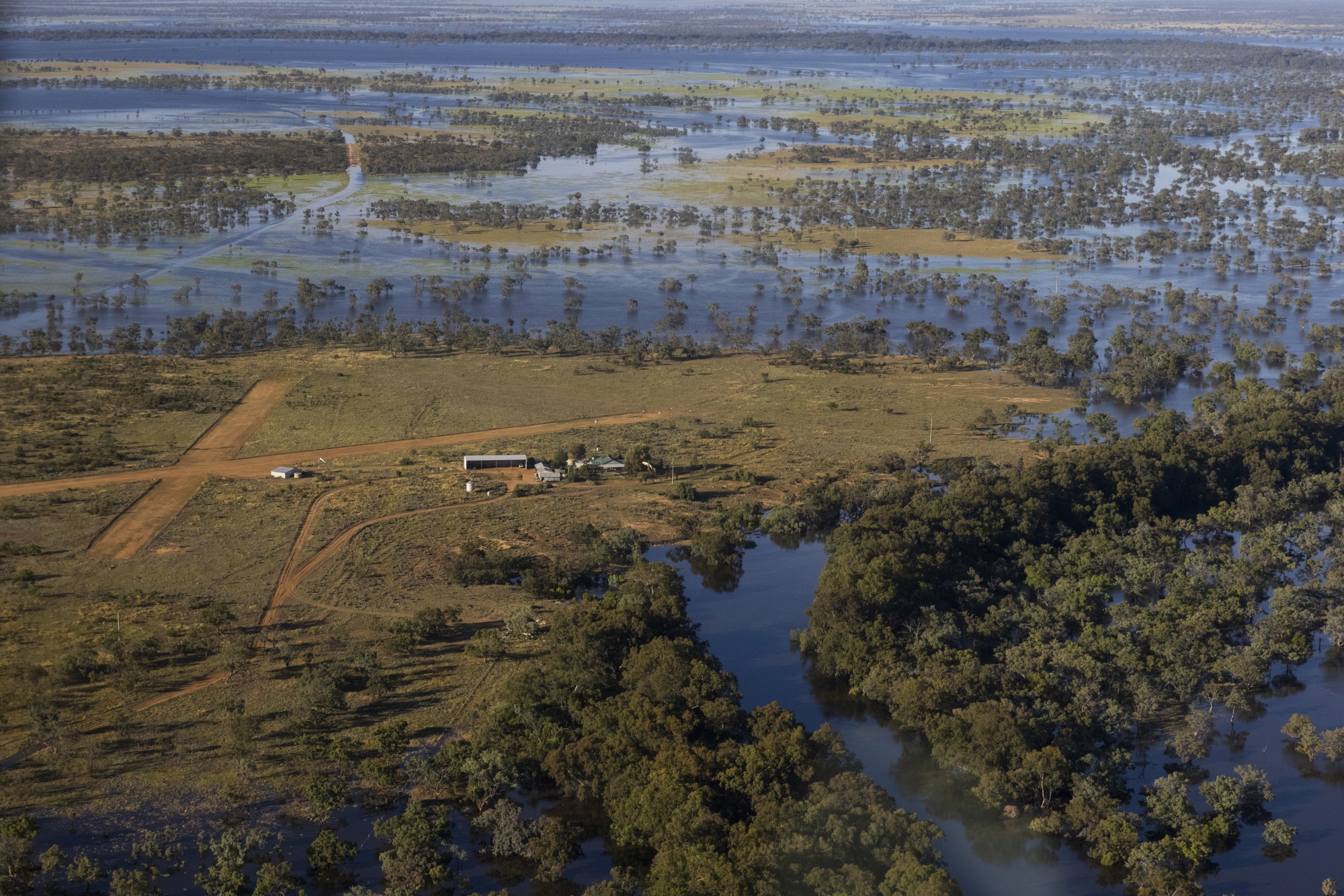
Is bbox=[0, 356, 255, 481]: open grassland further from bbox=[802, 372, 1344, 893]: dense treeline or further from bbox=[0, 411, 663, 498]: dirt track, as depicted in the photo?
bbox=[802, 372, 1344, 893]: dense treeline

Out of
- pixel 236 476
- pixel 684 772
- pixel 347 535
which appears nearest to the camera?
pixel 684 772

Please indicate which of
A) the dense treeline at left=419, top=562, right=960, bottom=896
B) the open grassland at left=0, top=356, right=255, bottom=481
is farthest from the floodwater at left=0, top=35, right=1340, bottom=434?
the dense treeline at left=419, top=562, right=960, bottom=896

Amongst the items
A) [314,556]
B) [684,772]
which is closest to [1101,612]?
[684,772]

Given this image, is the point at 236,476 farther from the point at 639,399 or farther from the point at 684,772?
the point at 684,772

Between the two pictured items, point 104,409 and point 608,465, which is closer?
point 608,465

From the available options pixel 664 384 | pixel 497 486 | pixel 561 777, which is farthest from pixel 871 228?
pixel 561 777

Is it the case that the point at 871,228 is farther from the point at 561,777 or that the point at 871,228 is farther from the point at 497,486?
the point at 561,777

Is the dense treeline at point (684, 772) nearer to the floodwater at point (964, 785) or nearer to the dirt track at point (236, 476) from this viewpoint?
the floodwater at point (964, 785)

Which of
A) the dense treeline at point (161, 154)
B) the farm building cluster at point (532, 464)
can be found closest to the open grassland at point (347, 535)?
the farm building cluster at point (532, 464)
